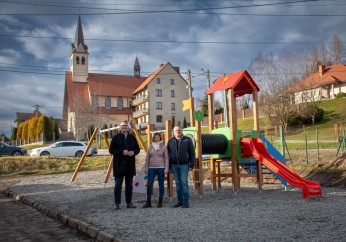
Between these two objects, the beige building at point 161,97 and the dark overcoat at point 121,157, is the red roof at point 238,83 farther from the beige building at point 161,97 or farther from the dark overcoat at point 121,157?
the beige building at point 161,97

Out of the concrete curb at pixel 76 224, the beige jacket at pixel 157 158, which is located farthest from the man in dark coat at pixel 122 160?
the concrete curb at pixel 76 224

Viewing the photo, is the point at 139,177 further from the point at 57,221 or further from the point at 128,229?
the point at 128,229

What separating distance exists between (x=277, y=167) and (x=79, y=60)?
72.2 metres

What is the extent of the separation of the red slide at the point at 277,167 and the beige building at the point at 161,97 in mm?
58368

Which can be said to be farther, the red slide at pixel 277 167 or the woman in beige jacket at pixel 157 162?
the red slide at pixel 277 167

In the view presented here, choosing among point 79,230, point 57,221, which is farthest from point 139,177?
point 79,230

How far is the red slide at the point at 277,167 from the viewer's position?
990cm

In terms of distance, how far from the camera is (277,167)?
10781 mm

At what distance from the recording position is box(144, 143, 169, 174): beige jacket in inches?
374

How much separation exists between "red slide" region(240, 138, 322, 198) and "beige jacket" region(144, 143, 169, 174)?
3.18 metres

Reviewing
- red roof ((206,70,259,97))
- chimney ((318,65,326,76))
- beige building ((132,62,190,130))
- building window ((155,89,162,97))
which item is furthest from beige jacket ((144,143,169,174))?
building window ((155,89,162,97))

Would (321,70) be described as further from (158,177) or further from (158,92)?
(158,177)

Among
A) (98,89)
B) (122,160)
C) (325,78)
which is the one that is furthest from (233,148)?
(98,89)

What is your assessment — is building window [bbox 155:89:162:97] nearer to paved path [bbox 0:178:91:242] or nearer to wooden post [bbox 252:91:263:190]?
wooden post [bbox 252:91:263:190]
